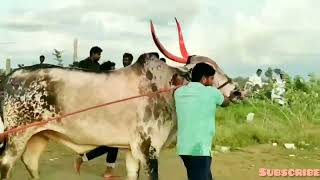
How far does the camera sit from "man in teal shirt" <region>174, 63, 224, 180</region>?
4.96 metres

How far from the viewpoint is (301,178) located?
8.11 m

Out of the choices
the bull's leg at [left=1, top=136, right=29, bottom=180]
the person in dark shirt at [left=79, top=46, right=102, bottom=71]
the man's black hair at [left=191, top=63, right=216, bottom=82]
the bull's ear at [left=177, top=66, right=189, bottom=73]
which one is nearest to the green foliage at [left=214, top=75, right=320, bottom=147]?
the person in dark shirt at [left=79, top=46, right=102, bottom=71]

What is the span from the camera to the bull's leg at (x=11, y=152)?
270 inches

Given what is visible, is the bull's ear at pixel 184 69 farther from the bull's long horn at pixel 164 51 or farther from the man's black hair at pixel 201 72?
the man's black hair at pixel 201 72

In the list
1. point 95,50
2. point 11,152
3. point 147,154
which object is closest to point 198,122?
point 147,154

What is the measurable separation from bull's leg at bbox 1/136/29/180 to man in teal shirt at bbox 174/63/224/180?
238 centimetres

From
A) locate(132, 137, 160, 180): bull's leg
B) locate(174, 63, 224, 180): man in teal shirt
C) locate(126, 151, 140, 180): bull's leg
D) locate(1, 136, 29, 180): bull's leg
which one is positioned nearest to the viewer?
locate(174, 63, 224, 180): man in teal shirt

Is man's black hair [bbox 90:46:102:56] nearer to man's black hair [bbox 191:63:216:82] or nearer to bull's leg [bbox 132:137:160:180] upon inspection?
bull's leg [bbox 132:137:160:180]

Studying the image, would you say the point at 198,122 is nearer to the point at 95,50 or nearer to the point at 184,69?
the point at 184,69

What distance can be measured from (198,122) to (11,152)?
8.76 feet

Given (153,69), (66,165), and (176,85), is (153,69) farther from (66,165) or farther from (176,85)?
(66,165)

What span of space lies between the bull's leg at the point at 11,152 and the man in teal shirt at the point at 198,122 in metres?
2.38

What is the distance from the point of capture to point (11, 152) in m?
6.88

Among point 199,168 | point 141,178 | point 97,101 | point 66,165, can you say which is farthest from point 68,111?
point 66,165
